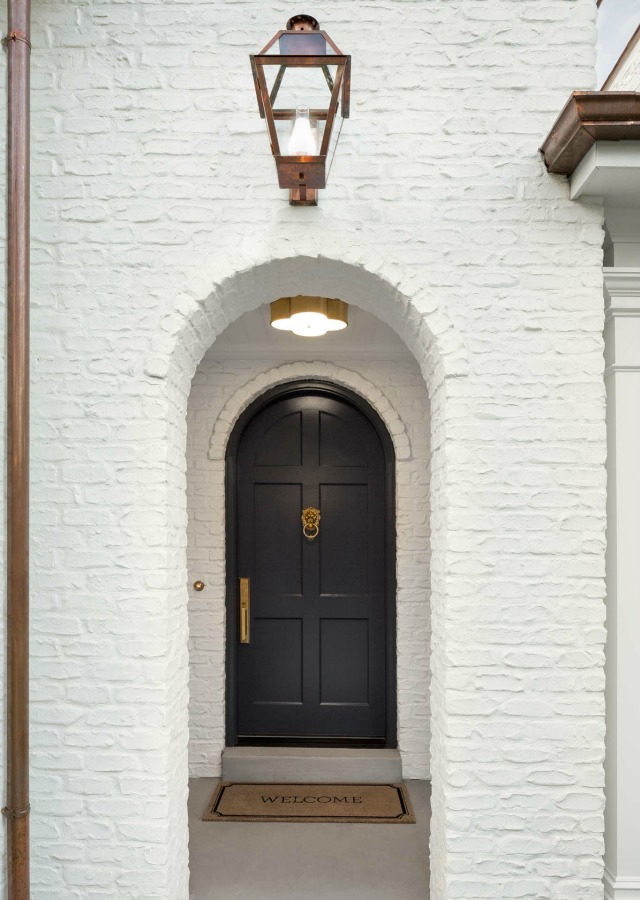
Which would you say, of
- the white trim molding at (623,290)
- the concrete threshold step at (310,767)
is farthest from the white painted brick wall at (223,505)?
the white trim molding at (623,290)

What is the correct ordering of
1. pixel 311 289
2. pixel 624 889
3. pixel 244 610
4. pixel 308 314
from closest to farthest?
1. pixel 624 889
2. pixel 311 289
3. pixel 308 314
4. pixel 244 610

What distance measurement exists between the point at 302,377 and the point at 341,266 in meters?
1.85

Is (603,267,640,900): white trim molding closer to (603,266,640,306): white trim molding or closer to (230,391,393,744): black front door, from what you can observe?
(603,266,640,306): white trim molding

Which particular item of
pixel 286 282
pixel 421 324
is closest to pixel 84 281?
pixel 286 282

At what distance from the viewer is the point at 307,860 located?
10.3 feet

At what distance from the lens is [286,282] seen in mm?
2672

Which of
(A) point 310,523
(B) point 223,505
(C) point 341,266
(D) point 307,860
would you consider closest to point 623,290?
(C) point 341,266

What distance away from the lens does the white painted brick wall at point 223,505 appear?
165 inches

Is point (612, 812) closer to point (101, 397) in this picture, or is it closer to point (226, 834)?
point (226, 834)

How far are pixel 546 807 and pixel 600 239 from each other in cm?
197

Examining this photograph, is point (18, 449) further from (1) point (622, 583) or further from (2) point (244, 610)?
(2) point (244, 610)

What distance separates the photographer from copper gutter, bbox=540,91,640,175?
2.11 m

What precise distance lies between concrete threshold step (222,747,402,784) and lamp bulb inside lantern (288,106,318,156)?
3.27m

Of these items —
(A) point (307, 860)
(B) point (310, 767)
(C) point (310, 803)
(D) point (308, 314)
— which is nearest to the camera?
(A) point (307, 860)
